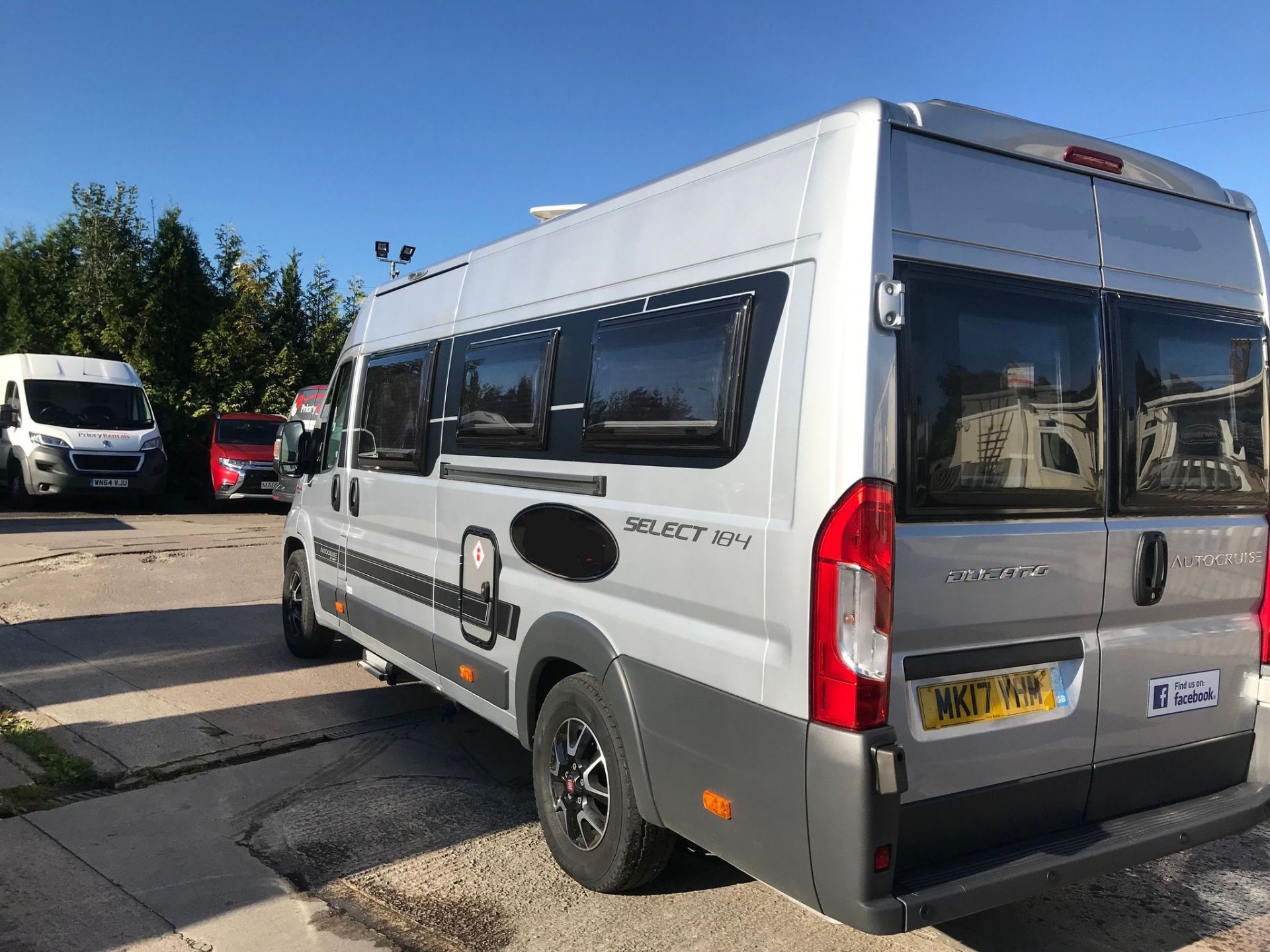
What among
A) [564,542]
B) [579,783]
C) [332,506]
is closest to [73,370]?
[332,506]

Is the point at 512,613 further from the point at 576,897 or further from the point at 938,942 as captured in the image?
the point at 938,942

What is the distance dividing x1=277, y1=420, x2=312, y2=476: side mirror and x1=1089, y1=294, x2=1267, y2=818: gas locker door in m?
5.34

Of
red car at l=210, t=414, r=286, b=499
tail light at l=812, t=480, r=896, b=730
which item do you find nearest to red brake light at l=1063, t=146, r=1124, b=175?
tail light at l=812, t=480, r=896, b=730

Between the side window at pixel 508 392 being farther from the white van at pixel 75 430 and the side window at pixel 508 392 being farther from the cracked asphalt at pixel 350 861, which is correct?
the white van at pixel 75 430

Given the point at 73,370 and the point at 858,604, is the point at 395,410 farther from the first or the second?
the point at 73,370

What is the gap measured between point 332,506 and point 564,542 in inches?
121

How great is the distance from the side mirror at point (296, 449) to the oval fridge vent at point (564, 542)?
317cm

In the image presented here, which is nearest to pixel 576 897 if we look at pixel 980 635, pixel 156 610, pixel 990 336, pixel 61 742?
pixel 980 635

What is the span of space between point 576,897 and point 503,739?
6.58 ft

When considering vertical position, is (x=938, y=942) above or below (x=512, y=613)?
below

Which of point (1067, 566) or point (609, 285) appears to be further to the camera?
point (609, 285)

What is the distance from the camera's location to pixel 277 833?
450 centimetres

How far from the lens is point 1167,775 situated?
356cm

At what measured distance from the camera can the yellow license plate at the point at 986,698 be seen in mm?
2992
